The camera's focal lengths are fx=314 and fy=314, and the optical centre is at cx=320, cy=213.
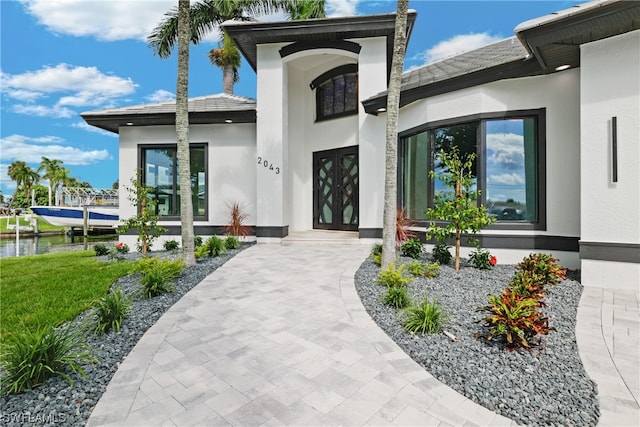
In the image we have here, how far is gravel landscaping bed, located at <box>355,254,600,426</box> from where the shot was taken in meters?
2.24

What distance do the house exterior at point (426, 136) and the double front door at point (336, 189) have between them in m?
0.05

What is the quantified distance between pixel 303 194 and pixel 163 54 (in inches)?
331

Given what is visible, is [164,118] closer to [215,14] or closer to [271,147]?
[271,147]

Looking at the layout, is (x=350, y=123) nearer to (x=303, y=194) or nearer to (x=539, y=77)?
(x=303, y=194)

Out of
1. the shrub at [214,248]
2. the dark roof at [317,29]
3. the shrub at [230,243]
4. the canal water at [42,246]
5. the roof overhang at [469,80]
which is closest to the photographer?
the roof overhang at [469,80]

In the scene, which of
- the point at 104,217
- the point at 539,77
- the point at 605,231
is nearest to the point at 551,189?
the point at 605,231

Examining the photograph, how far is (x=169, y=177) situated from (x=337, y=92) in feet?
21.7

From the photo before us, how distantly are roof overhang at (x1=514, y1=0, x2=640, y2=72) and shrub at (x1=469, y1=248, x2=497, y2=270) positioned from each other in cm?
377

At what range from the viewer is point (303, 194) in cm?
1184

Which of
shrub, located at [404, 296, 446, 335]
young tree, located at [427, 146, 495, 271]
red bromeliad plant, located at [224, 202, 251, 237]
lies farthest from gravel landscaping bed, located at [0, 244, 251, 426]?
red bromeliad plant, located at [224, 202, 251, 237]

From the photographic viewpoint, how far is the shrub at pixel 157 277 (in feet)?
15.6

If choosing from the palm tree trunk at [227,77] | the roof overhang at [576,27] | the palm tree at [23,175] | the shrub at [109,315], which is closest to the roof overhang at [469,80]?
the roof overhang at [576,27]

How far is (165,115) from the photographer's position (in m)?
10.1

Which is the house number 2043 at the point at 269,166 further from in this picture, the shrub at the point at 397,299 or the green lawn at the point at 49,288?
the shrub at the point at 397,299
